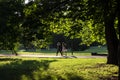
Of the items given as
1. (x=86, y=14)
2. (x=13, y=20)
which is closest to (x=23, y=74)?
(x=13, y=20)

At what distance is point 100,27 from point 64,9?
360 inches

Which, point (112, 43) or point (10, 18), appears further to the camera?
point (112, 43)

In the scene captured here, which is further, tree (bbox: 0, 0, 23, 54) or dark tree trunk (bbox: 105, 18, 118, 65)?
dark tree trunk (bbox: 105, 18, 118, 65)

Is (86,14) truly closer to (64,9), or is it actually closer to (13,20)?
(64,9)

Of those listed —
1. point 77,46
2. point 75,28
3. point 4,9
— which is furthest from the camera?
point 77,46

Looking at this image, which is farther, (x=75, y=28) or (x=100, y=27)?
(x=100, y=27)

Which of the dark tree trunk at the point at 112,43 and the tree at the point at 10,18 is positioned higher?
the tree at the point at 10,18

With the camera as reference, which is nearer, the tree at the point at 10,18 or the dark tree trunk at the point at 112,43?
the tree at the point at 10,18

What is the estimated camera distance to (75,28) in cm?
2467

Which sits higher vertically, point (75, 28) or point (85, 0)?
point (85, 0)

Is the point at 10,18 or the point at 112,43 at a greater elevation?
the point at 10,18

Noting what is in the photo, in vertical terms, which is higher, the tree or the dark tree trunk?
the tree

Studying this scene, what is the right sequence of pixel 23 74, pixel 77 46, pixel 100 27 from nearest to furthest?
pixel 23 74 < pixel 100 27 < pixel 77 46

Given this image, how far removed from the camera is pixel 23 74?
741 inches
